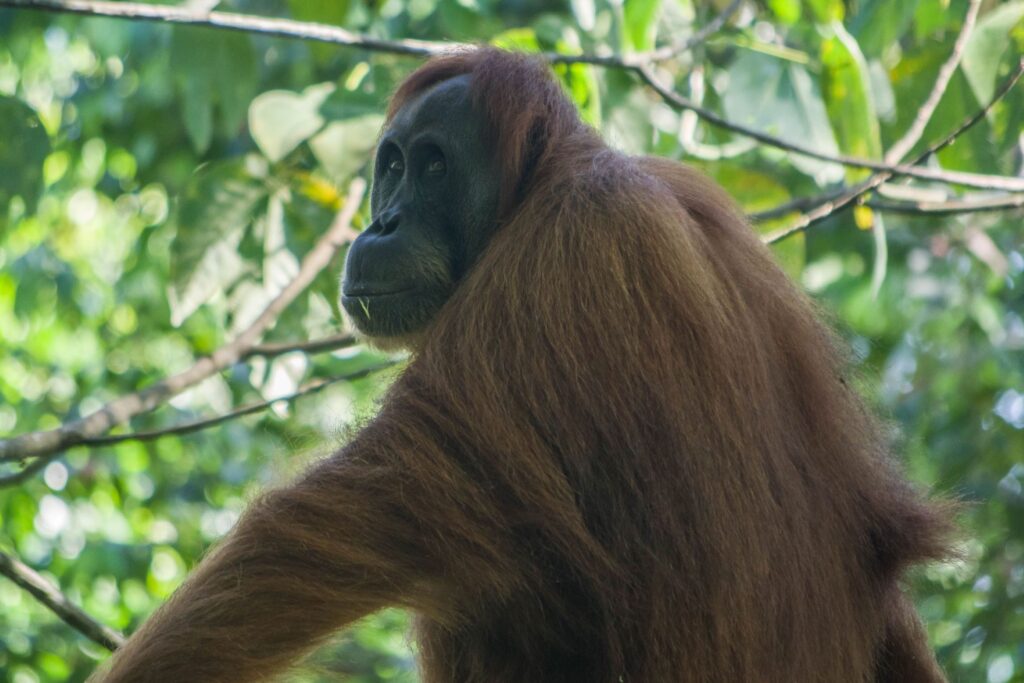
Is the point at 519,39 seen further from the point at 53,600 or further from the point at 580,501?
the point at 53,600

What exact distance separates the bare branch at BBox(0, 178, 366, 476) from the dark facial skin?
711mm

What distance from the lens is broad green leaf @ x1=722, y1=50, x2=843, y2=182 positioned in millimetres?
4262

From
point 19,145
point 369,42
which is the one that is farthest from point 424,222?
point 19,145

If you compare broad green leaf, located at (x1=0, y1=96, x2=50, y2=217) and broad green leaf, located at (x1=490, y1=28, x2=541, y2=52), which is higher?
broad green leaf, located at (x1=490, y1=28, x2=541, y2=52)

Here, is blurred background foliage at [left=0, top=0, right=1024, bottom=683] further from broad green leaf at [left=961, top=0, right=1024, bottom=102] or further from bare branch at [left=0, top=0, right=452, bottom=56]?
bare branch at [left=0, top=0, right=452, bottom=56]

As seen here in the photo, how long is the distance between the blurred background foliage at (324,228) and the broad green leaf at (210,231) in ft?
0.03

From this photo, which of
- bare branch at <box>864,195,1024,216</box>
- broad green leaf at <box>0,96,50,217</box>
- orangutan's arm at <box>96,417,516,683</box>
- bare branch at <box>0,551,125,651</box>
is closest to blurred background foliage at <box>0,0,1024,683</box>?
broad green leaf at <box>0,96,50,217</box>

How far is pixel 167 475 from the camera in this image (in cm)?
895

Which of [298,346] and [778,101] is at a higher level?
[778,101]

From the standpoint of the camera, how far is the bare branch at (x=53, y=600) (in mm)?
3088

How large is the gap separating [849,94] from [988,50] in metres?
0.52

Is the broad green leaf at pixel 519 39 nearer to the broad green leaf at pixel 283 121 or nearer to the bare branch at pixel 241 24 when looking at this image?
the bare branch at pixel 241 24

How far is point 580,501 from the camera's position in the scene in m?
2.77

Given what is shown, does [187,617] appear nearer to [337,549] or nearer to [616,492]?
[337,549]
